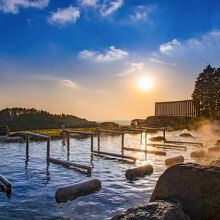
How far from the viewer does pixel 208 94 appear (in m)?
39.5

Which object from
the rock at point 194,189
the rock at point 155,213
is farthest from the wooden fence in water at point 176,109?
the rock at point 155,213

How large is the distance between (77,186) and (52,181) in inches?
77.5

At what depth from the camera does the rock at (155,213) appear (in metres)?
3.64

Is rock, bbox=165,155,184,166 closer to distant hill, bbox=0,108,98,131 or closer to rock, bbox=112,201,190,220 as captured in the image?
rock, bbox=112,201,190,220

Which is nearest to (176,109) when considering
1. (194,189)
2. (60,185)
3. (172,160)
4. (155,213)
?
(172,160)

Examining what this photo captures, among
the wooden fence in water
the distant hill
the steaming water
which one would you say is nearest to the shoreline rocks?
the steaming water

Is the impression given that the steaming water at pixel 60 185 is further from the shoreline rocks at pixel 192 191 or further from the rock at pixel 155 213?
the rock at pixel 155 213

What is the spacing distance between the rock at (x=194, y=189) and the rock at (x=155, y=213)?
618 mm

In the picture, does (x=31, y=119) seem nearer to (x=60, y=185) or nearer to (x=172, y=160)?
(x=172, y=160)

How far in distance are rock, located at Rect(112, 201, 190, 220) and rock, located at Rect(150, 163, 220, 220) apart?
2.03ft

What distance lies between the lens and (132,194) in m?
6.88

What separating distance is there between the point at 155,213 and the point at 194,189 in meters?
1.33

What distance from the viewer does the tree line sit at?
39.1 meters

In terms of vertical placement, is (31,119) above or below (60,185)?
above
